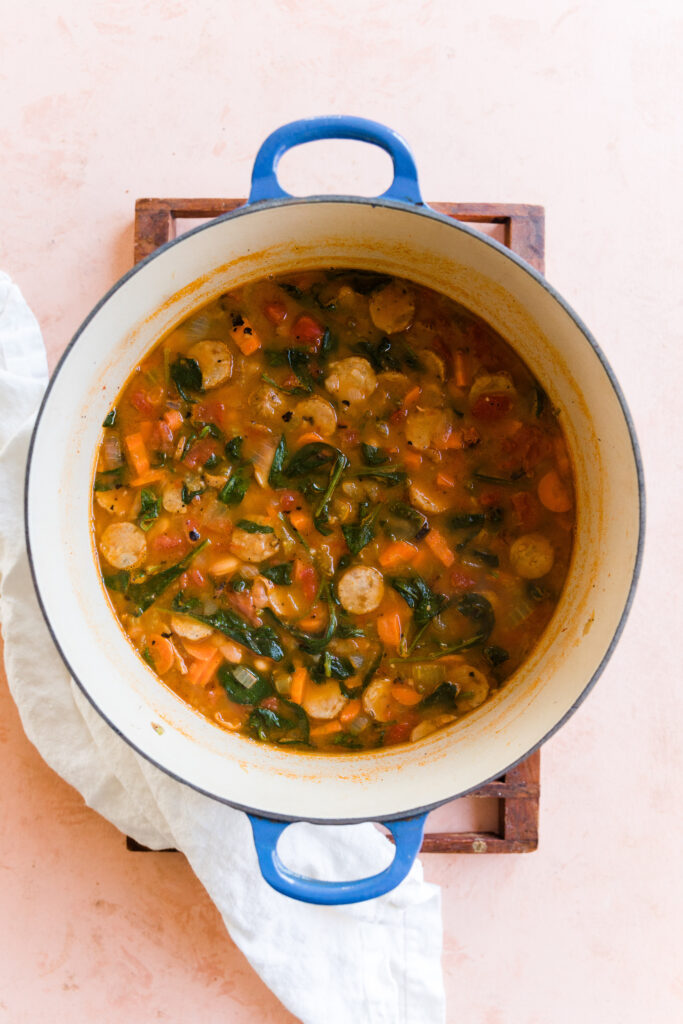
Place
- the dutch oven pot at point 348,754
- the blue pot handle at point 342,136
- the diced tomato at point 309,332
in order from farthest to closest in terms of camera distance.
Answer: the diced tomato at point 309,332 → the dutch oven pot at point 348,754 → the blue pot handle at point 342,136

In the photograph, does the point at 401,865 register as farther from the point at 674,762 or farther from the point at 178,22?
the point at 178,22

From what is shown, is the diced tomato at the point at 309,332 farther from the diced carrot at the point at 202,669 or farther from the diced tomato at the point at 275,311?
the diced carrot at the point at 202,669

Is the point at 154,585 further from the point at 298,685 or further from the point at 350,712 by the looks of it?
the point at 350,712

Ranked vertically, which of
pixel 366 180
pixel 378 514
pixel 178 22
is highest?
pixel 178 22

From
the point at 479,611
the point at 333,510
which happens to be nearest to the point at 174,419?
the point at 333,510

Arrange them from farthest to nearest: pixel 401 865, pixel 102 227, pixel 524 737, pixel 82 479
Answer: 1. pixel 102 227
2. pixel 82 479
3. pixel 524 737
4. pixel 401 865

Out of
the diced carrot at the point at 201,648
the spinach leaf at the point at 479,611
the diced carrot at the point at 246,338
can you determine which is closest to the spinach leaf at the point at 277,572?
the diced carrot at the point at 201,648

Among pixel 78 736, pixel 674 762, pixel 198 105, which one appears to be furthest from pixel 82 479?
pixel 674 762
